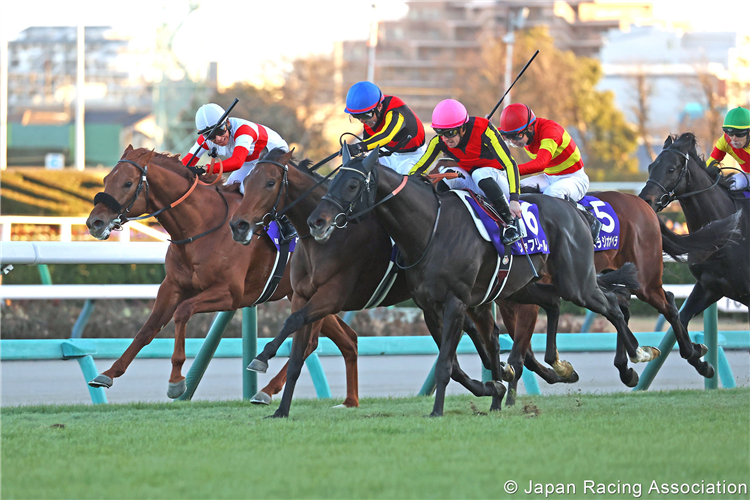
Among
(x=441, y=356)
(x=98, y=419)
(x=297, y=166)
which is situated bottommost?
(x=98, y=419)

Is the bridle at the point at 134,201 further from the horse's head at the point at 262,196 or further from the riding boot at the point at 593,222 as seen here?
the riding boot at the point at 593,222

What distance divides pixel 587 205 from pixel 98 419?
3603mm

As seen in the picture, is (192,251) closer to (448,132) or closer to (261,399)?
(261,399)

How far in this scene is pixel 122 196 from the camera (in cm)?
614

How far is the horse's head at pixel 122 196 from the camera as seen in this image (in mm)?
5965

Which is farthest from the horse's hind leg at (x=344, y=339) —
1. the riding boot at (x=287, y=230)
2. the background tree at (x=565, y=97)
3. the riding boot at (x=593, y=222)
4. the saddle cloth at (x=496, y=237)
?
the background tree at (x=565, y=97)

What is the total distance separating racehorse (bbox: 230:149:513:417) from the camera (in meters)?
5.42

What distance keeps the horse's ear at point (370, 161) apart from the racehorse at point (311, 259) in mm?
508

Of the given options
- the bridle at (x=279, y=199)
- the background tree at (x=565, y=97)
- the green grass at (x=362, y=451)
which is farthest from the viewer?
the background tree at (x=565, y=97)

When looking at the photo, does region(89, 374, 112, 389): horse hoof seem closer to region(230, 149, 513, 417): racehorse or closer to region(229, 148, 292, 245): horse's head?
region(230, 149, 513, 417): racehorse

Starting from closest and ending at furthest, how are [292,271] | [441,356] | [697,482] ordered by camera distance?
1. [697,482]
2. [441,356]
3. [292,271]

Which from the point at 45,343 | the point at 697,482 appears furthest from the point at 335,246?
the point at 697,482

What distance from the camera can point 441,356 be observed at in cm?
537

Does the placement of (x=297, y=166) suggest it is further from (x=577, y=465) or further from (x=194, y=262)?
(x=577, y=465)
